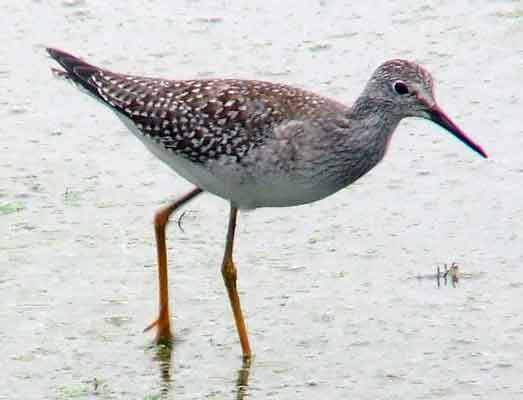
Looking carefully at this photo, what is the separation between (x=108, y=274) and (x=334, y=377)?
5.91 feet

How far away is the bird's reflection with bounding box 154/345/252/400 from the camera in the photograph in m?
8.53

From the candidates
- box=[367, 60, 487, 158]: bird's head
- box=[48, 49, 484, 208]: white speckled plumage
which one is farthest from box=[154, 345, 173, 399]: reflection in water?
box=[367, 60, 487, 158]: bird's head

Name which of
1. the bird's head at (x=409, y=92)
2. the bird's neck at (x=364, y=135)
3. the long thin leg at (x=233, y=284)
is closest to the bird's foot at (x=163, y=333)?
the long thin leg at (x=233, y=284)

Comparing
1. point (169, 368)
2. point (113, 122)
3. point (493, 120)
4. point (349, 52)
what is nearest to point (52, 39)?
point (113, 122)

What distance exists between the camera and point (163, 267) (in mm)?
9273

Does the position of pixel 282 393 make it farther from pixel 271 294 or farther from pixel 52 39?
pixel 52 39

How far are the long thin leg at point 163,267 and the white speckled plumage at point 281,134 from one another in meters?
0.45

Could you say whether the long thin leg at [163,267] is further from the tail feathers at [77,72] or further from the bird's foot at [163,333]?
the tail feathers at [77,72]

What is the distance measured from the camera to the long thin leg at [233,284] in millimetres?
8844

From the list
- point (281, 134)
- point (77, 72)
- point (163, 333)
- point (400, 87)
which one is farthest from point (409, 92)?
point (77, 72)

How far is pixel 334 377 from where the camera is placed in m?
8.59

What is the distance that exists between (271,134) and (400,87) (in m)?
0.72

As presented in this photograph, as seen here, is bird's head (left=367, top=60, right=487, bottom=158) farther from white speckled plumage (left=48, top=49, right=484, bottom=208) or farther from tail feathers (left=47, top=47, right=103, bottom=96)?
tail feathers (left=47, top=47, right=103, bottom=96)

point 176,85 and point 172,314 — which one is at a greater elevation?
point 176,85
